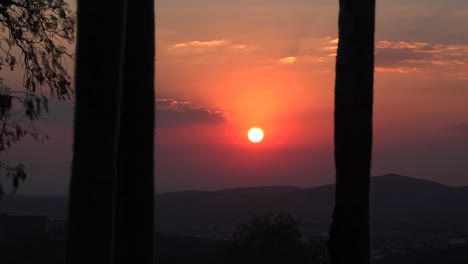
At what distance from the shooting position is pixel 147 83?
9727 mm

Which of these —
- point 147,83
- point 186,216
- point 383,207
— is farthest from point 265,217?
point 383,207

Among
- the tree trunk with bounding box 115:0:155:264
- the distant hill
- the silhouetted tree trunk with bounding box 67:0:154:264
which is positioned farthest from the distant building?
the silhouetted tree trunk with bounding box 67:0:154:264

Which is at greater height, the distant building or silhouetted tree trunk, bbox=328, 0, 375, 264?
silhouetted tree trunk, bbox=328, 0, 375, 264

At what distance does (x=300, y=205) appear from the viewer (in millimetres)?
123312

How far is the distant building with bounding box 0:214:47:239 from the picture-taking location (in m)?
54.2

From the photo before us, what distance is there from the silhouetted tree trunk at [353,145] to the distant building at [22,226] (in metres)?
46.1

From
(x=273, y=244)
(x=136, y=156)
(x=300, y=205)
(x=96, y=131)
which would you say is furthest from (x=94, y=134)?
(x=300, y=205)

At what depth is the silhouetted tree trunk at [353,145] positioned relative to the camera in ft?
29.7

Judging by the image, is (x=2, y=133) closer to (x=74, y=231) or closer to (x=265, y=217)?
(x=74, y=231)

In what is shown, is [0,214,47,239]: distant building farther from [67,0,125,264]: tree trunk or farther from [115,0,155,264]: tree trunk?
[67,0,125,264]: tree trunk

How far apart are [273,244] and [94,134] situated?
35750 millimetres

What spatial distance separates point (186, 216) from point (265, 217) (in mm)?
76285

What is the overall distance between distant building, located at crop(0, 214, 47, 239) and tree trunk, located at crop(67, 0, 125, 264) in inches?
1833

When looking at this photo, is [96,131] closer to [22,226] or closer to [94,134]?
[94,134]
